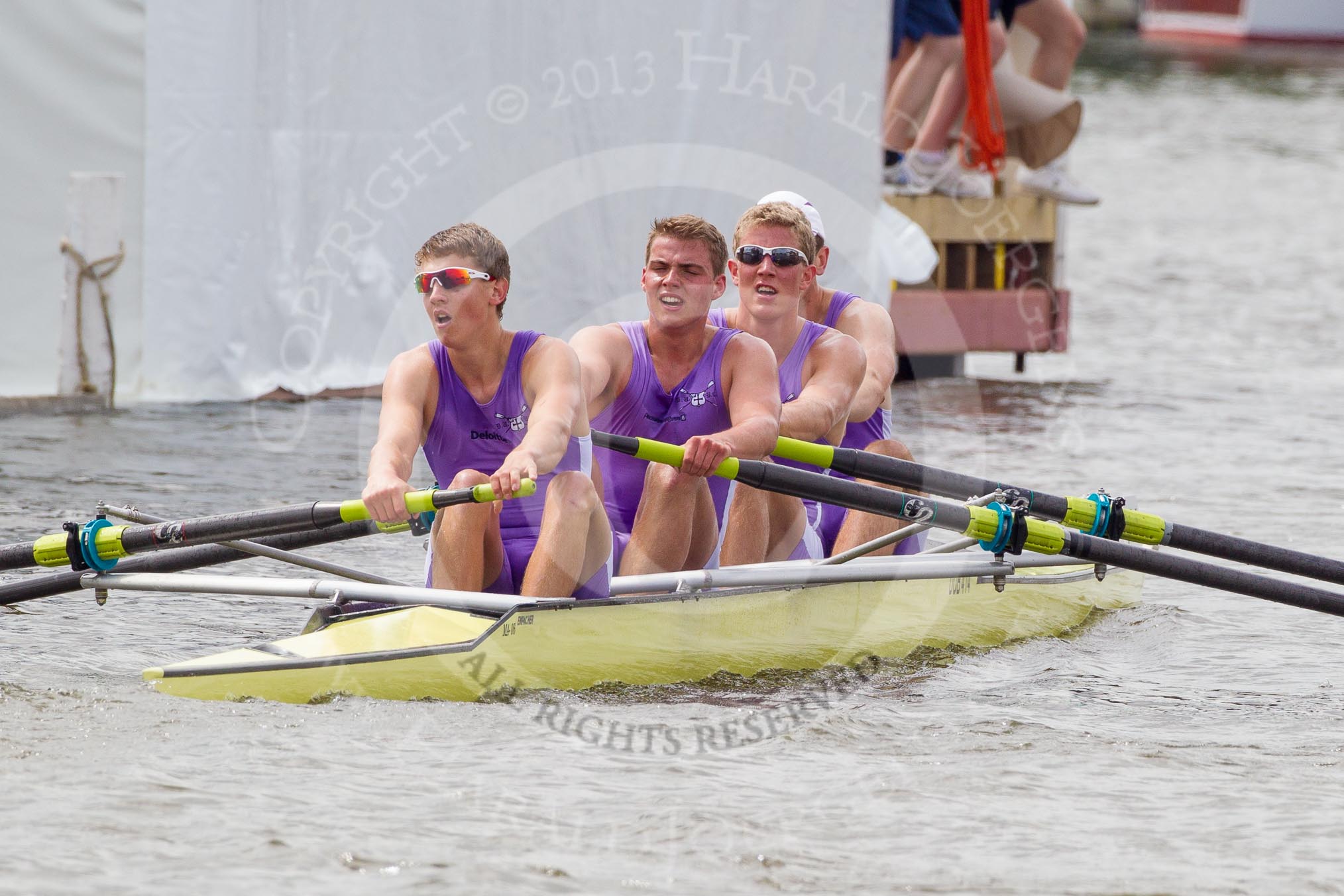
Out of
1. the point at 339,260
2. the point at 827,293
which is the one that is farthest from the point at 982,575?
the point at 339,260

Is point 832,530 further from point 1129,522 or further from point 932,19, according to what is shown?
point 932,19

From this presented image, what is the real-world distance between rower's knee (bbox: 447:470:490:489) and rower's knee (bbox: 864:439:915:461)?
189 centimetres

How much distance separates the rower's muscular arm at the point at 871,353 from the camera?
7191 millimetres

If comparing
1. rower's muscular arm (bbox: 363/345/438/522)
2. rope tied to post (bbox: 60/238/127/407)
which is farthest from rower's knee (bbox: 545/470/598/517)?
rope tied to post (bbox: 60/238/127/407)

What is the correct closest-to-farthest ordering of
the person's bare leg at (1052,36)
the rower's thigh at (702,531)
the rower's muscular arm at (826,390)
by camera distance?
the rower's thigh at (702,531), the rower's muscular arm at (826,390), the person's bare leg at (1052,36)

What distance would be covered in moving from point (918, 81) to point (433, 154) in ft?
12.3

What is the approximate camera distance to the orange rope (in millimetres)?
12273

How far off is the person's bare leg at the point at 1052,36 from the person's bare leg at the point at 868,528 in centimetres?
→ 715

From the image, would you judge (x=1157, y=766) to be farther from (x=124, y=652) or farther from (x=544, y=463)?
(x=124, y=652)

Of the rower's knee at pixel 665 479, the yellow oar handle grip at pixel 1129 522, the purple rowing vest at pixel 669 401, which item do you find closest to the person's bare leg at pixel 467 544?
the rower's knee at pixel 665 479

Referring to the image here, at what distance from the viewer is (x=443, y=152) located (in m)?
10.9

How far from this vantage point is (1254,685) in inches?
254

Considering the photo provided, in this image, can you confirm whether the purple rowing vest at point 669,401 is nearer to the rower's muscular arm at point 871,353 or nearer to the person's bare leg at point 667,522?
the person's bare leg at point 667,522

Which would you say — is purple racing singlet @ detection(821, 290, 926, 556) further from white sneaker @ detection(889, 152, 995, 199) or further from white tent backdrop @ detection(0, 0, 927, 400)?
white sneaker @ detection(889, 152, 995, 199)
